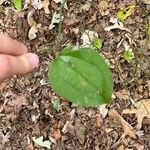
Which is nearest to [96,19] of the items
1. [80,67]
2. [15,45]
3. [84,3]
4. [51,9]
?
[84,3]

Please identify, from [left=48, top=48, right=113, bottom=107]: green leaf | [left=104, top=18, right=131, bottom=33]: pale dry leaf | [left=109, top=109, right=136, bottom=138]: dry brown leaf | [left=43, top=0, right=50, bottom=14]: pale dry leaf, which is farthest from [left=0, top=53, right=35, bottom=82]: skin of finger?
[left=43, top=0, right=50, bottom=14]: pale dry leaf

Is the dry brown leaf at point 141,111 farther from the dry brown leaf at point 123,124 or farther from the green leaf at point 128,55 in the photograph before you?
the green leaf at point 128,55

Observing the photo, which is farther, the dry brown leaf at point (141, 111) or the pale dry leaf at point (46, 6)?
the pale dry leaf at point (46, 6)

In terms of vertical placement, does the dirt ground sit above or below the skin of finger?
below

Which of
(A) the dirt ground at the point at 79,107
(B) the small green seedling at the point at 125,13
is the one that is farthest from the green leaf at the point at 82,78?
(B) the small green seedling at the point at 125,13

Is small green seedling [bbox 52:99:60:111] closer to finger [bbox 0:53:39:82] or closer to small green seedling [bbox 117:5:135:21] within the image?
small green seedling [bbox 117:5:135:21]
